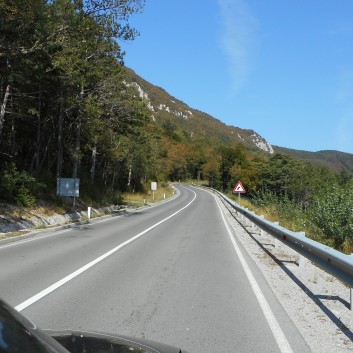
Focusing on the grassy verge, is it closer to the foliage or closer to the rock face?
the foliage

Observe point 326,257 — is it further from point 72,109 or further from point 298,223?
point 72,109

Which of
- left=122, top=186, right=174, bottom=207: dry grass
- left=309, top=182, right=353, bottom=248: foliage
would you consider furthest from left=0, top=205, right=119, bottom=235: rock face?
left=122, top=186, right=174, bottom=207: dry grass

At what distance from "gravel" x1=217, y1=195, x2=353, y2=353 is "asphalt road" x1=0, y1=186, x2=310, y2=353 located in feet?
0.72

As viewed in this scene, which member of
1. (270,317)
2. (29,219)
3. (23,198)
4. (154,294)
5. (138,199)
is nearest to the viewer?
(270,317)

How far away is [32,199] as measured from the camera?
22.4 m

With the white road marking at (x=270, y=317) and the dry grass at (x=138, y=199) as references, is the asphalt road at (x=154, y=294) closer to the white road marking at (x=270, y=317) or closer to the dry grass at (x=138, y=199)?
the white road marking at (x=270, y=317)

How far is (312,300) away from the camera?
7418 mm

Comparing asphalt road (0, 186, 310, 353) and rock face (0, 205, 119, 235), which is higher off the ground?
asphalt road (0, 186, 310, 353)

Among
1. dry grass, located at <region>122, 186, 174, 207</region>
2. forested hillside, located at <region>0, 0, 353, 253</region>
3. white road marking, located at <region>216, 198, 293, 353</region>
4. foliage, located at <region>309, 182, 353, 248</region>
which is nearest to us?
white road marking, located at <region>216, 198, 293, 353</region>

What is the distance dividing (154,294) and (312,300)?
270 centimetres

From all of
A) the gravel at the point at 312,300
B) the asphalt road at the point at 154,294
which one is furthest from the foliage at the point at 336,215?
the asphalt road at the point at 154,294

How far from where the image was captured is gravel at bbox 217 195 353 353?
537cm

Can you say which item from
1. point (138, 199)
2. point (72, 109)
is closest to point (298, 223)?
point (72, 109)

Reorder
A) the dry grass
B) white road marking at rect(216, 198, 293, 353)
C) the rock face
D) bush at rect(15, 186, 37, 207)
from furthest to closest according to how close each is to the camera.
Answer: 1. the dry grass
2. bush at rect(15, 186, 37, 207)
3. the rock face
4. white road marking at rect(216, 198, 293, 353)
